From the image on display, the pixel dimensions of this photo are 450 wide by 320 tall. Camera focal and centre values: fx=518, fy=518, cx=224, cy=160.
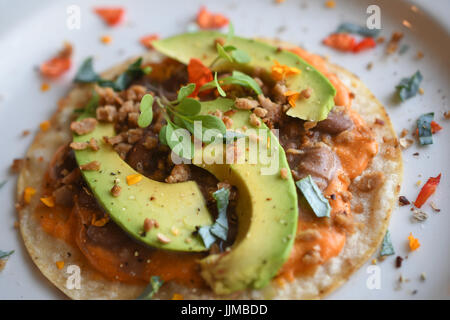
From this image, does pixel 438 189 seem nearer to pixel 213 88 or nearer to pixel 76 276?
pixel 213 88

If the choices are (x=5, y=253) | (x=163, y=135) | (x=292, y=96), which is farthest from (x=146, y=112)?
(x=5, y=253)

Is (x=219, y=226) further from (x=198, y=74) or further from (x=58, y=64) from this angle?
(x=58, y=64)

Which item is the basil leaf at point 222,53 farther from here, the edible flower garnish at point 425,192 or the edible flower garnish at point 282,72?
the edible flower garnish at point 425,192

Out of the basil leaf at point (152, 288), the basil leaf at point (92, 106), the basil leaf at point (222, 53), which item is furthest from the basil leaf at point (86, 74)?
the basil leaf at point (152, 288)

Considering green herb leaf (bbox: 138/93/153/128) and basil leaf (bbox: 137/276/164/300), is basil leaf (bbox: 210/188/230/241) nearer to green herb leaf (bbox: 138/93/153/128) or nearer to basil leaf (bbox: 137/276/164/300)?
basil leaf (bbox: 137/276/164/300)

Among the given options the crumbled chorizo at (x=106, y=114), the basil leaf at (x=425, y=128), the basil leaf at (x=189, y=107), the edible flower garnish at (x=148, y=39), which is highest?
the basil leaf at (x=425, y=128)

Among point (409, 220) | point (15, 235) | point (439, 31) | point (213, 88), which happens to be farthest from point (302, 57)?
point (15, 235)

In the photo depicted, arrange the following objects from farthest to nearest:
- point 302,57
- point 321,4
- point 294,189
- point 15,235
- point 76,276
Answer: point 321,4 → point 302,57 → point 15,235 → point 76,276 → point 294,189
